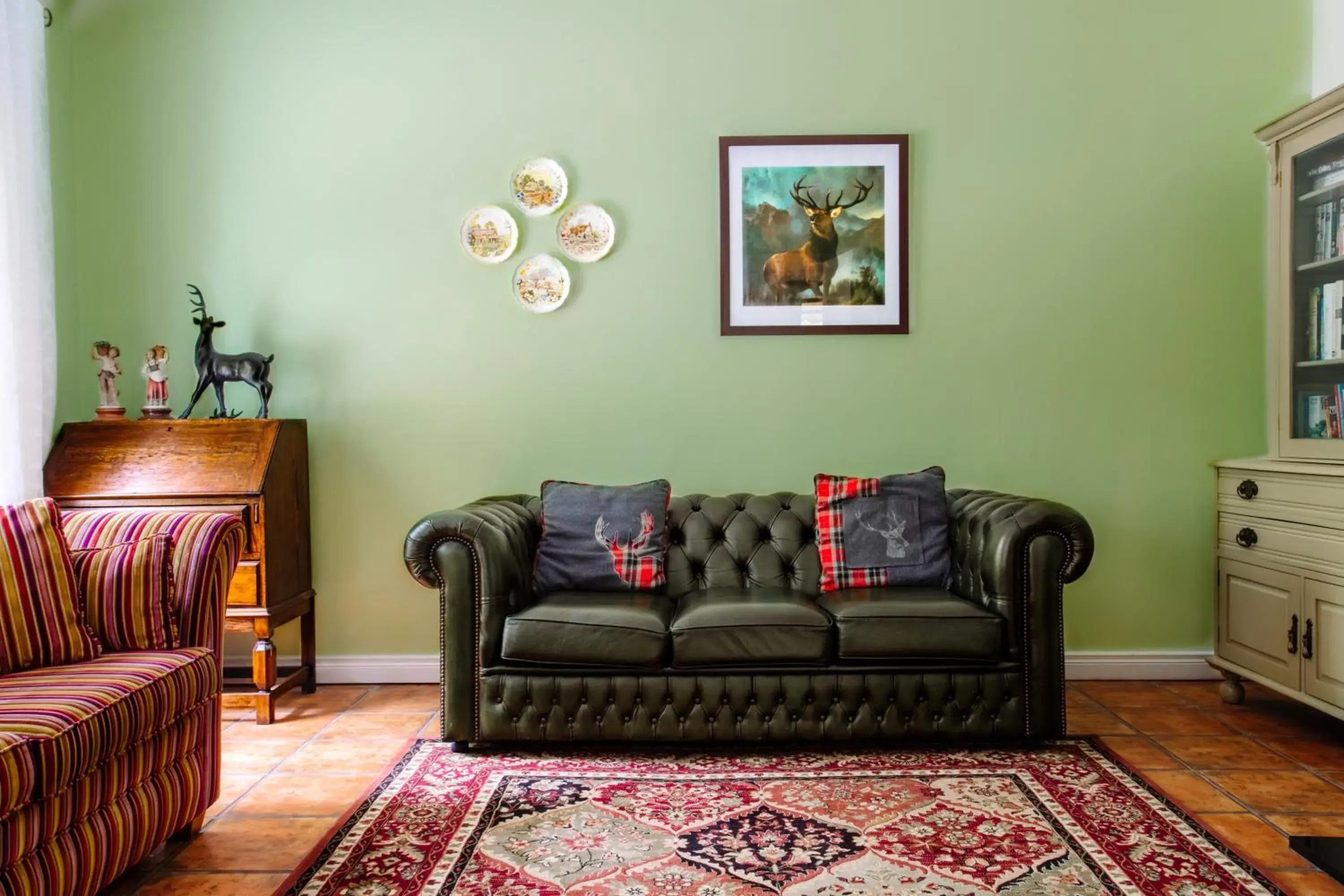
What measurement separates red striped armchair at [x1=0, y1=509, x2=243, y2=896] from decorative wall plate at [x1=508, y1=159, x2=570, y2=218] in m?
1.85

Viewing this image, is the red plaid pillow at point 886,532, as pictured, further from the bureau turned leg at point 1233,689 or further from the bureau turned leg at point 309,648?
the bureau turned leg at point 309,648

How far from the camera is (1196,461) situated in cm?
389

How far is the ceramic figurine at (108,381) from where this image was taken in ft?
12.0

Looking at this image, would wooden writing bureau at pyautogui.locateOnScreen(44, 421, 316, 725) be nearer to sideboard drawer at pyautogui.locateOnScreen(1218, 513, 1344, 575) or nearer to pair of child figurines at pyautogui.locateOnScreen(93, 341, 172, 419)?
pair of child figurines at pyautogui.locateOnScreen(93, 341, 172, 419)

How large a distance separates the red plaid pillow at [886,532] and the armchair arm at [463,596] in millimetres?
1166

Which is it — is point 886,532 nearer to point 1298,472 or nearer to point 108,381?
point 1298,472

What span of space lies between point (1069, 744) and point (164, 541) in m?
2.73

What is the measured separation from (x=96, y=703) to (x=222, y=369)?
6.50 feet

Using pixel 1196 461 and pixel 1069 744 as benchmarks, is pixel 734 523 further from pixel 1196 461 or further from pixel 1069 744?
pixel 1196 461

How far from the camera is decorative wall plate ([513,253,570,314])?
3.89m

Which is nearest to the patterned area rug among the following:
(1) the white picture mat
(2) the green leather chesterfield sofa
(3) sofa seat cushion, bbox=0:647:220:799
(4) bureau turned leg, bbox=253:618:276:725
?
(2) the green leather chesterfield sofa

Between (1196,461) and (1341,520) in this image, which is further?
(1196,461)

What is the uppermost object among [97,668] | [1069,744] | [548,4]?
[548,4]

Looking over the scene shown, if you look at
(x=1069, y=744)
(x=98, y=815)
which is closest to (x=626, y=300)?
(x=1069, y=744)
